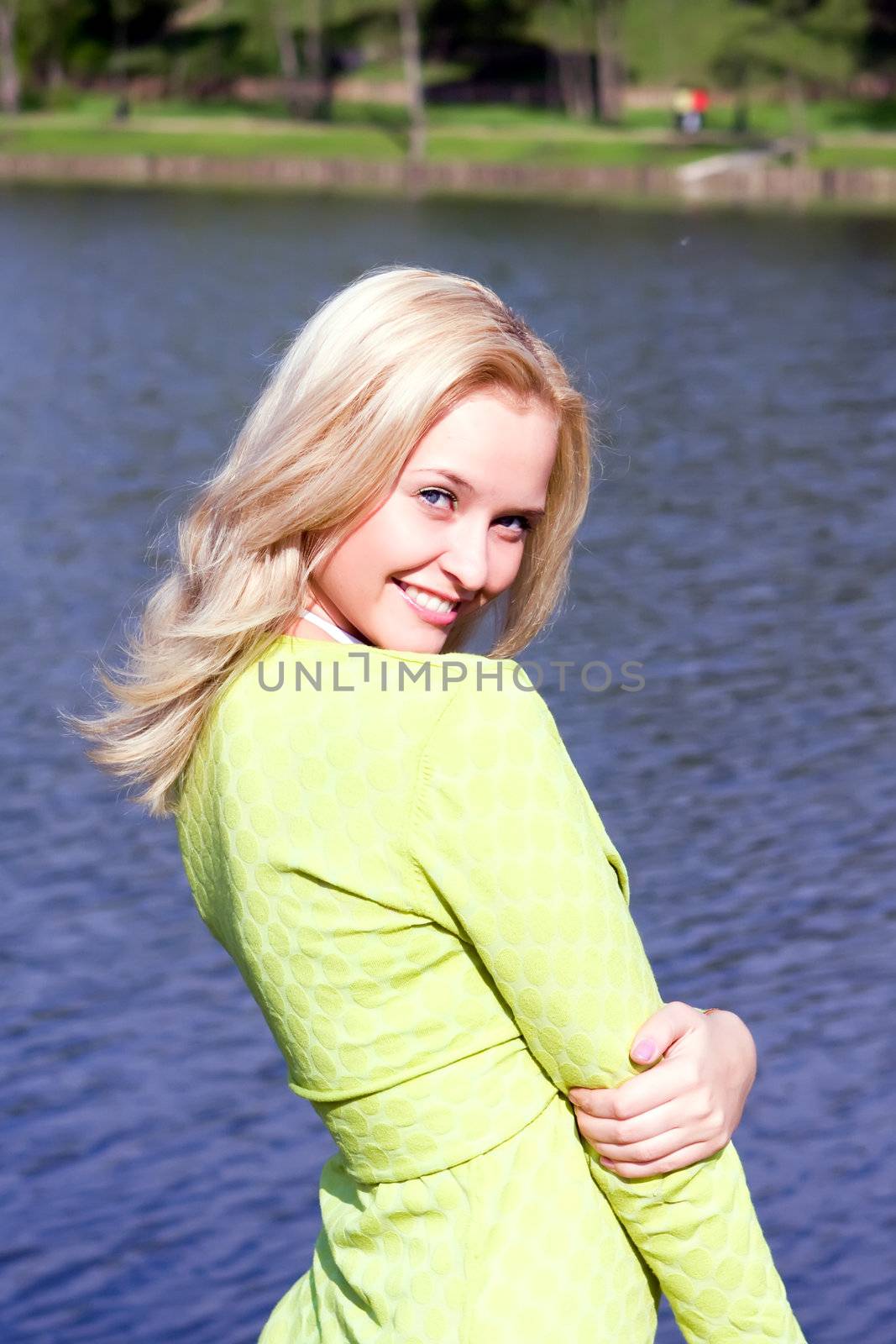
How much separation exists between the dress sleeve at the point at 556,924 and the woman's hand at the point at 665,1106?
15 mm

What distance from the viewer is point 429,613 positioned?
178cm

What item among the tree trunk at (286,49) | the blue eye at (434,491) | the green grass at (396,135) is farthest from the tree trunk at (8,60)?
the blue eye at (434,491)

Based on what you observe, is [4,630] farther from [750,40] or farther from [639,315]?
[750,40]

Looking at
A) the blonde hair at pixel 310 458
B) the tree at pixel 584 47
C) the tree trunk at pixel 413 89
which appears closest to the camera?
the blonde hair at pixel 310 458

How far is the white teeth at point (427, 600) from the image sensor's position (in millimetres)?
1767

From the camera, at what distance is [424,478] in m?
1.70

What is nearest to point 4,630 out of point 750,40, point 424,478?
point 424,478

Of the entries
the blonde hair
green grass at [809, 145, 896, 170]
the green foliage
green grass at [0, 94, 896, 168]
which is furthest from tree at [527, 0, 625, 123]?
the blonde hair

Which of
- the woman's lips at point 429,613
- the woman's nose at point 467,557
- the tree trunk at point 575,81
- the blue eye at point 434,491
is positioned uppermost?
the blue eye at point 434,491

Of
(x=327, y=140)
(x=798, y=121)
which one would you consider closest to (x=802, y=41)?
(x=798, y=121)

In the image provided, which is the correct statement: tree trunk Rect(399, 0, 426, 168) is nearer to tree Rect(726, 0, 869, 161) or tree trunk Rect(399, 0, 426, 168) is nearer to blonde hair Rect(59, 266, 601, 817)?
tree Rect(726, 0, 869, 161)

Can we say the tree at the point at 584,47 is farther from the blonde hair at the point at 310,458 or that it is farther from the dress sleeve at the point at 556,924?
the dress sleeve at the point at 556,924

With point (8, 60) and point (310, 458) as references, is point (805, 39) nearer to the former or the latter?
point (8, 60)

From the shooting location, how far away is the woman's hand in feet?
5.14
